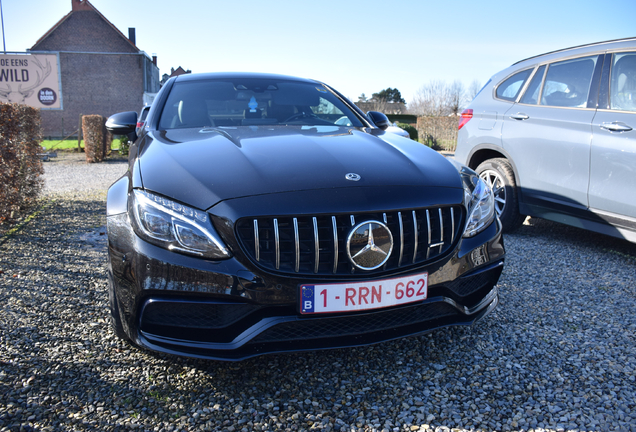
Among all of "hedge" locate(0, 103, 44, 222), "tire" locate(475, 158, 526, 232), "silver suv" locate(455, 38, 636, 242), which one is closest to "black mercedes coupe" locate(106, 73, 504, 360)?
"silver suv" locate(455, 38, 636, 242)

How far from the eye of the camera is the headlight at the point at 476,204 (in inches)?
86.1

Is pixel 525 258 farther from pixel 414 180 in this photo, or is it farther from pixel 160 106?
pixel 160 106

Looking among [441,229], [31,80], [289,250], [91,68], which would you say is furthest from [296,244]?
[91,68]

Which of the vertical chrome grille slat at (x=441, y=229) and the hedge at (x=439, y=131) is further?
the hedge at (x=439, y=131)

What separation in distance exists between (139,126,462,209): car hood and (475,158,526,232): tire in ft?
7.62

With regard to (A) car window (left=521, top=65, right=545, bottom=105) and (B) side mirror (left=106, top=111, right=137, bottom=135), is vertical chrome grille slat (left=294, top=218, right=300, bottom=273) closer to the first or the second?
(B) side mirror (left=106, top=111, right=137, bottom=135)

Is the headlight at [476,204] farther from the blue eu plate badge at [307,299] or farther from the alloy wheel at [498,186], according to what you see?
the alloy wheel at [498,186]

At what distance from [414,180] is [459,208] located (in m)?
0.25

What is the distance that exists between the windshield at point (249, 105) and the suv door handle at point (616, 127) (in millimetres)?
2114

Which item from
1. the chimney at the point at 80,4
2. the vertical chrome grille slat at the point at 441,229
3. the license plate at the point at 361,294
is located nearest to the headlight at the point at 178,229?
the license plate at the point at 361,294

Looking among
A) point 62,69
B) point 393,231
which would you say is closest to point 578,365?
point 393,231

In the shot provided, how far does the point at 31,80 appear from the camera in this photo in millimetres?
28672

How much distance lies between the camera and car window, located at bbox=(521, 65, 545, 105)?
4.54 m

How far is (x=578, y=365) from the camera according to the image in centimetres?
233
